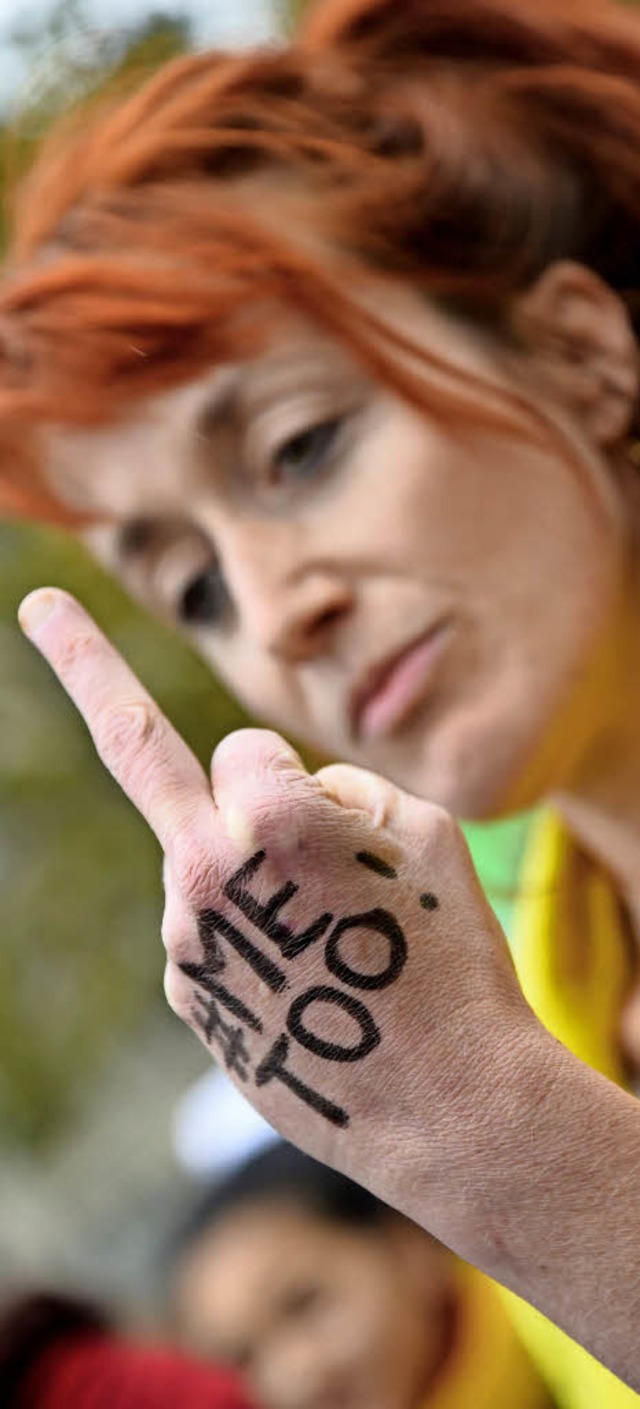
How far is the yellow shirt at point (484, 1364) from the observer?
680 millimetres

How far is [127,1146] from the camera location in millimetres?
939

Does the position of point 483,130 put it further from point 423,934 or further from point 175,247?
point 423,934

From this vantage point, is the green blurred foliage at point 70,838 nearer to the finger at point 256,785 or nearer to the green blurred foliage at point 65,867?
the green blurred foliage at point 65,867

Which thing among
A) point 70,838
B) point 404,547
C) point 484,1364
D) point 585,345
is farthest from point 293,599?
point 484,1364

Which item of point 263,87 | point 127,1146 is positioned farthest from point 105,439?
point 127,1146

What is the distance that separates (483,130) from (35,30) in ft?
0.84

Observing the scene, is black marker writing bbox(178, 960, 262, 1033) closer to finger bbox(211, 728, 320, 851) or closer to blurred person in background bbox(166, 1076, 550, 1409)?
finger bbox(211, 728, 320, 851)

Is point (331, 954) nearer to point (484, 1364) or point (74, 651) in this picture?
point (74, 651)

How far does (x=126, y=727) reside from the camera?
0.32 metres

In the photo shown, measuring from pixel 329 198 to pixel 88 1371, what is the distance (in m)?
0.62

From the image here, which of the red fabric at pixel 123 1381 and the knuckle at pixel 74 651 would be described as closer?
the knuckle at pixel 74 651

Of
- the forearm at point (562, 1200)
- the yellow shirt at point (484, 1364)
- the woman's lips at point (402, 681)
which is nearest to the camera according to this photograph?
the forearm at point (562, 1200)

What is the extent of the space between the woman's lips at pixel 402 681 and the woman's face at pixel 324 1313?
0.36 meters

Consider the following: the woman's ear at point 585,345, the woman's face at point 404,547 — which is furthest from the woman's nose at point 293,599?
the woman's ear at point 585,345
